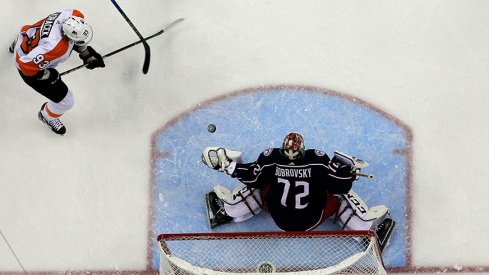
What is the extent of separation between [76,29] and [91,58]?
407 millimetres

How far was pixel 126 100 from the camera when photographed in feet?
20.7

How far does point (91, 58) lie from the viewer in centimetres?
598

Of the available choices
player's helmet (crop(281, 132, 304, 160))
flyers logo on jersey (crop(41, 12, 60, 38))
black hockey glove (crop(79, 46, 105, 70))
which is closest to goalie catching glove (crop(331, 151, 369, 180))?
player's helmet (crop(281, 132, 304, 160))

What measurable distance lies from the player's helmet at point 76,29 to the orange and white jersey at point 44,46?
0.07 m

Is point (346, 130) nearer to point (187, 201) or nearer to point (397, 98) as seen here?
point (397, 98)

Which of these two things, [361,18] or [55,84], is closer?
[55,84]

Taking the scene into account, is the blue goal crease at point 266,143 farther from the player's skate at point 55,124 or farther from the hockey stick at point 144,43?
the player's skate at point 55,124

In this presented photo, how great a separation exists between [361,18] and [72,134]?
229 centimetres

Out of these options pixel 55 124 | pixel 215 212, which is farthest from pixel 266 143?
pixel 55 124

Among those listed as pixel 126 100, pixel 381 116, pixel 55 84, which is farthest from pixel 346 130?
pixel 55 84

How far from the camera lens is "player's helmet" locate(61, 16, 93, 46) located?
5605mm

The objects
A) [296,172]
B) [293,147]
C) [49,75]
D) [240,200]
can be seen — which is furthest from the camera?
[240,200]

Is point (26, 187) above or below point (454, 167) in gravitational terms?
above

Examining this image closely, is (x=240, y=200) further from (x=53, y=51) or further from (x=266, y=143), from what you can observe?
(x=53, y=51)
